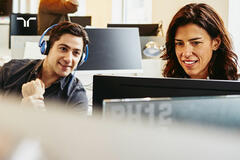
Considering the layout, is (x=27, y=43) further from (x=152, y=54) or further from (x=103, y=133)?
(x=103, y=133)

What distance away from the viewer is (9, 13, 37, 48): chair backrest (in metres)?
2.49

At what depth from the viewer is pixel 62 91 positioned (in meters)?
1.46

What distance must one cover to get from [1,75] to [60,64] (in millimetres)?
271

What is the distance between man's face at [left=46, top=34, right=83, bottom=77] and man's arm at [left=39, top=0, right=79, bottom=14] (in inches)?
22.4

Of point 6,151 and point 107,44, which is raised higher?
point 107,44

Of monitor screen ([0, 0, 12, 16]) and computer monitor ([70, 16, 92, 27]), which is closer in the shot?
computer monitor ([70, 16, 92, 27])

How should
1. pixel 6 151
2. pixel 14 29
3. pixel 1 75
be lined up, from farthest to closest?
1. pixel 14 29
2. pixel 1 75
3. pixel 6 151

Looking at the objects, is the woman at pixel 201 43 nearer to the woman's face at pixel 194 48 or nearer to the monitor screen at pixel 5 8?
the woman's face at pixel 194 48

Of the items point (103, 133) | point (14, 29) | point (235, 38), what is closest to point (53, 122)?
point (103, 133)

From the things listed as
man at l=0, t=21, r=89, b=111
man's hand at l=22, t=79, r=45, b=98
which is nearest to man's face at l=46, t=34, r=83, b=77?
man at l=0, t=21, r=89, b=111

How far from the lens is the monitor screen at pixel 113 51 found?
6.58 ft

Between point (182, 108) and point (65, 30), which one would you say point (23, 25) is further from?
point (182, 108)

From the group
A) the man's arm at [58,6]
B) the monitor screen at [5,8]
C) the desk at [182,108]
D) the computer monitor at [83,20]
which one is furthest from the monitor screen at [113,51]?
the monitor screen at [5,8]

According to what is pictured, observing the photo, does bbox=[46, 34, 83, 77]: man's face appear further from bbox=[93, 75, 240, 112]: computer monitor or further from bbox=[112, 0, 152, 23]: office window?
bbox=[112, 0, 152, 23]: office window
